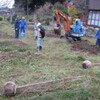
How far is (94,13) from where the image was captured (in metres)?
37.1

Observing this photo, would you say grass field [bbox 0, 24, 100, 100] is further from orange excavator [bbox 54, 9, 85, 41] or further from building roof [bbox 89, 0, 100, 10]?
building roof [bbox 89, 0, 100, 10]

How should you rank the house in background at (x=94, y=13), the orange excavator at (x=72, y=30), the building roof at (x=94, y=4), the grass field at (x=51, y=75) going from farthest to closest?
the house in background at (x=94, y=13)
the building roof at (x=94, y=4)
the orange excavator at (x=72, y=30)
the grass field at (x=51, y=75)

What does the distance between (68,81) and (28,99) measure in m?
1.83

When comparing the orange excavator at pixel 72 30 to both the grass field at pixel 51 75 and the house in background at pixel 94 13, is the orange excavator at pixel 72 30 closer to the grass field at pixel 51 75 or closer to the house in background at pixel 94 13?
the grass field at pixel 51 75

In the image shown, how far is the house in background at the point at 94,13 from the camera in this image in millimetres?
36297

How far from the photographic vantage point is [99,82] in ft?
25.3

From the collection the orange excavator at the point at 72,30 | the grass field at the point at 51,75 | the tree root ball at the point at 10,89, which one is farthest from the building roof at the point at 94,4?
the tree root ball at the point at 10,89

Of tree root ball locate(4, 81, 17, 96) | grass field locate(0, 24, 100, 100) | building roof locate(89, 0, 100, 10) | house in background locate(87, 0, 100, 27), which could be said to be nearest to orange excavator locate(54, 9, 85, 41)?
grass field locate(0, 24, 100, 100)

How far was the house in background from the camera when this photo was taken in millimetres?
36297

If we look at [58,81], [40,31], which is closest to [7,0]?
[40,31]

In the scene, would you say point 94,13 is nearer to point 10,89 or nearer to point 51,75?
point 51,75

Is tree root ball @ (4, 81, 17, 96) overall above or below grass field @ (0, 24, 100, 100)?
above

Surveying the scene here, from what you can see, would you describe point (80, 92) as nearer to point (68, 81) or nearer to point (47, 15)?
point (68, 81)

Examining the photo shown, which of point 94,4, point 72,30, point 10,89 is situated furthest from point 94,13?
point 10,89
